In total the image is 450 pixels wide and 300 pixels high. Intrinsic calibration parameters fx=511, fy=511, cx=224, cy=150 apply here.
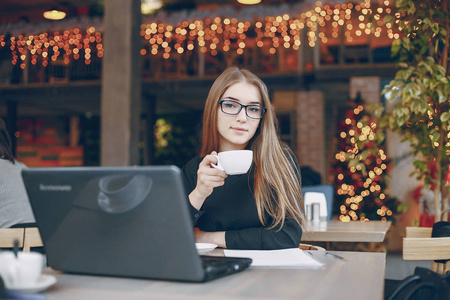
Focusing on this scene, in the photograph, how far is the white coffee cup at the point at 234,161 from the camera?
1394 mm

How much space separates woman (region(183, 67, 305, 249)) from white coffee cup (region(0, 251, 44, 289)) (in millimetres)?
711

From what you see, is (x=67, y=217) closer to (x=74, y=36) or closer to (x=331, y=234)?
(x=331, y=234)

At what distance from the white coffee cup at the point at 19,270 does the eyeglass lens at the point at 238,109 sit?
3.04ft

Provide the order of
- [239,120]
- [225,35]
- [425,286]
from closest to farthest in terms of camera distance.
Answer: [425,286] → [239,120] → [225,35]

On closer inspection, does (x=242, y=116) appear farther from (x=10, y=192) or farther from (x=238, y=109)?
(x=10, y=192)

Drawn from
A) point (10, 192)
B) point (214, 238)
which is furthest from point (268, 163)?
point (10, 192)

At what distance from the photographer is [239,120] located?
173 cm

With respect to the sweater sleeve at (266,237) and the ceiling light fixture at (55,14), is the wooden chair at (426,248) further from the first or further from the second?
the ceiling light fixture at (55,14)

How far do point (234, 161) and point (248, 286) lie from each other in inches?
16.7

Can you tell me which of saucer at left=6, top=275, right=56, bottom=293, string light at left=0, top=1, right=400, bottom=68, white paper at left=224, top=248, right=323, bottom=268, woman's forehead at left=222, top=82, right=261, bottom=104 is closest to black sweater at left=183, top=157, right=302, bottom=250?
white paper at left=224, top=248, right=323, bottom=268

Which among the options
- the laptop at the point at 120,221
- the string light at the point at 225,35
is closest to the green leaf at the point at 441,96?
the laptop at the point at 120,221

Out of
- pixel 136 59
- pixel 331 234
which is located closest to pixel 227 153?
pixel 331 234

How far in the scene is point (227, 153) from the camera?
4.59ft

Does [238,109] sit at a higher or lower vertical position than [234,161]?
higher
